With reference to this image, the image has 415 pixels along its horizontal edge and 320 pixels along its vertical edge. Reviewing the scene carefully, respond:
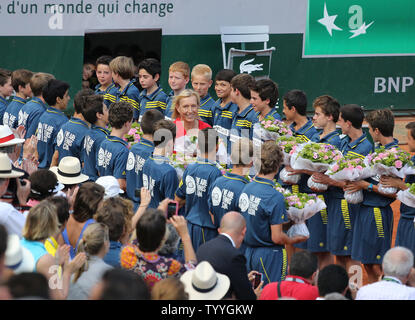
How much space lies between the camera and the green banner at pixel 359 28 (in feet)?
46.8

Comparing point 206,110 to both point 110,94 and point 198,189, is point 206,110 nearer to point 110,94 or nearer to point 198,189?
point 110,94

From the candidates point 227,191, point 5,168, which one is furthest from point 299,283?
point 5,168

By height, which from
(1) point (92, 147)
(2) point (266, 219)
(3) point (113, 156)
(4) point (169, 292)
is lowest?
(4) point (169, 292)

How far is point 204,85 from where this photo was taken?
11.0m

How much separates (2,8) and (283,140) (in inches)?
341

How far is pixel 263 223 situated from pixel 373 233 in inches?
75.8

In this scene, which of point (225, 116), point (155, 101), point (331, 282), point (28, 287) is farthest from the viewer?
point (155, 101)

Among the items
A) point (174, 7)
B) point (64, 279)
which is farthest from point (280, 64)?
point (64, 279)

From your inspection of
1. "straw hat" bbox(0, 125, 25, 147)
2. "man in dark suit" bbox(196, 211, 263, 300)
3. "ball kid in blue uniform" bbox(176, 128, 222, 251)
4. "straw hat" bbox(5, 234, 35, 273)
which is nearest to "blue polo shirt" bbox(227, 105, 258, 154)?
"ball kid in blue uniform" bbox(176, 128, 222, 251)

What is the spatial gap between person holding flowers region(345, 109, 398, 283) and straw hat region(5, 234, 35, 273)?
4.26m

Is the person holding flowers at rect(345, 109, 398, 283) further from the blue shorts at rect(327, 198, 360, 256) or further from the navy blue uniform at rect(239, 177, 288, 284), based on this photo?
the navy blue uniform at rect(239, 177, 288, 284)

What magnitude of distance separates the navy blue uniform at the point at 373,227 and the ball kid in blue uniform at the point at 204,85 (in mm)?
3472

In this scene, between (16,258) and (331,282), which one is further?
(331,282)
